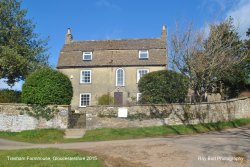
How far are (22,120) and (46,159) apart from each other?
11551mm

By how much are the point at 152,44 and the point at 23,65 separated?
17.4 metres

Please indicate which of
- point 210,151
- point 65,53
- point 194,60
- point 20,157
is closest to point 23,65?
point 65,53

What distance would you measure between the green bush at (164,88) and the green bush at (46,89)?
21.0 ft

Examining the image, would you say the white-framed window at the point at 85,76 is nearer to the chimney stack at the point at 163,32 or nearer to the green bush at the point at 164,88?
the chimney stack at the point at 163,32

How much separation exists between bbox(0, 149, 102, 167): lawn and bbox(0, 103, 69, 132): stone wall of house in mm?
8815

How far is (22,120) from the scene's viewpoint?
81.3ft

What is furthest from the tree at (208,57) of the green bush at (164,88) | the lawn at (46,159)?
the lawn at (46,159)

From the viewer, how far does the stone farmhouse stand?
41.7 meters

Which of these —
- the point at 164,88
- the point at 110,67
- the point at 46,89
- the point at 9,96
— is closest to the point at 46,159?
the point at 46,89

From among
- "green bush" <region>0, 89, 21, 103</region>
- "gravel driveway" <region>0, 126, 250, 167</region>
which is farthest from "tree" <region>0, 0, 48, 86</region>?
"gravel driveway" <region>0, 126, 250, 167</region>

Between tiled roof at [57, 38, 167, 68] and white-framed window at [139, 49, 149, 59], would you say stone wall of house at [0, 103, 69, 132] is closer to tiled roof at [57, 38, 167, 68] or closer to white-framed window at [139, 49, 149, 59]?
tiled roof at [57, 38, 167, 68]

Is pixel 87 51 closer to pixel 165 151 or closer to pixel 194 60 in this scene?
pixel 194 60

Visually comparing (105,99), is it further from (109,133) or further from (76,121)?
(109,133)

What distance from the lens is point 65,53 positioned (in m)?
44.3
